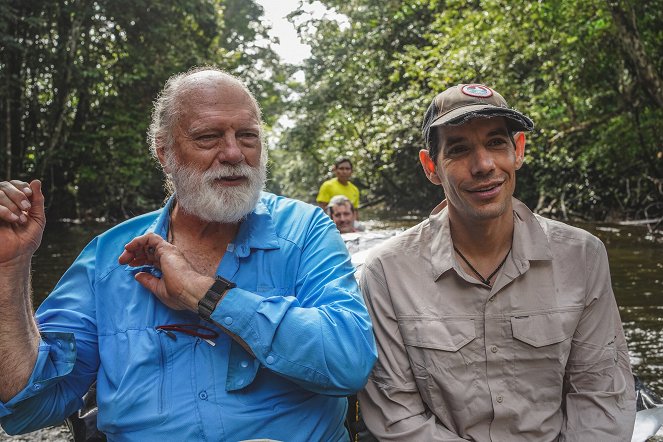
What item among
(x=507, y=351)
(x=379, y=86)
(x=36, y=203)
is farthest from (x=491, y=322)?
Result: (x=379, y=86)

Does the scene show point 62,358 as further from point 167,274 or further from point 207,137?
point 207,137

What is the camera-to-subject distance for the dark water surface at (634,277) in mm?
5039

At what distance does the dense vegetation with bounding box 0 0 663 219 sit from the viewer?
11.1 m

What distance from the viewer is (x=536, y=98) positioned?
40.0 ft

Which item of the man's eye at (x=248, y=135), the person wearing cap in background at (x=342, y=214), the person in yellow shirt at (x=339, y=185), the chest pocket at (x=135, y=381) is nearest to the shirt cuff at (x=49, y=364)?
the chest pocket at (x=135, y=381)

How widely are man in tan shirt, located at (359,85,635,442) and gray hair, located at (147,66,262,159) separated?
0.77 meters

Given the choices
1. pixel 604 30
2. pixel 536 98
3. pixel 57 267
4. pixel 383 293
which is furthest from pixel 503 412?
pixel 536 98

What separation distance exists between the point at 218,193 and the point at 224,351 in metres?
0.57

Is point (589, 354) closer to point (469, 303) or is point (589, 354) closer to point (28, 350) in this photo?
point (469, 303)

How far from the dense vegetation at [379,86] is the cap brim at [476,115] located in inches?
341

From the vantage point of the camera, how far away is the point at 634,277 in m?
7.74

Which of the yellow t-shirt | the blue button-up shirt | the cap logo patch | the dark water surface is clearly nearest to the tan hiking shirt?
the blue button-up shirt

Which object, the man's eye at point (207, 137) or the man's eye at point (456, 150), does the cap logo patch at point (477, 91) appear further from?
the man's eye at point (207, 137)

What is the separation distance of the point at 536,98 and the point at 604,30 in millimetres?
1932
